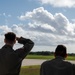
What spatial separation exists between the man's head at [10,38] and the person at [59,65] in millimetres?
804

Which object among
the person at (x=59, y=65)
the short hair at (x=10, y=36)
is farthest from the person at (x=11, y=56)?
the person at (x=59, y=65)

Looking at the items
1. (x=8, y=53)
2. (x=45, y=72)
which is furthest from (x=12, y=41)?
(x=45, y=72)

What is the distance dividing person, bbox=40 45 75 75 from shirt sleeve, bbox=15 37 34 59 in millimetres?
457

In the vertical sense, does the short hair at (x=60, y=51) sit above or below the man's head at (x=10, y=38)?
below

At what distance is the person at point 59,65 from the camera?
6.70 metres

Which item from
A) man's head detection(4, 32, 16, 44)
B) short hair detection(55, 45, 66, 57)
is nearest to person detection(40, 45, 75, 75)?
short hair detection(55, 45, 66, 57)

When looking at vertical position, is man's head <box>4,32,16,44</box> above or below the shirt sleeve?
above

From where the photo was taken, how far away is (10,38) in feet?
22.2

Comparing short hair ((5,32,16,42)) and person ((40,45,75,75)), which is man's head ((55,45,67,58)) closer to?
person ((40,45,75,75))

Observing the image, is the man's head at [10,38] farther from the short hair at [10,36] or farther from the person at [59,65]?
the person at [59,65]

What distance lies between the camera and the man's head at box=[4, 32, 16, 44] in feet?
22.2

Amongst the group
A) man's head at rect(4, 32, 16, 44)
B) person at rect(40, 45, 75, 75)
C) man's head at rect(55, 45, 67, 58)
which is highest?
man's head at rect(4, 32, 16, 44)

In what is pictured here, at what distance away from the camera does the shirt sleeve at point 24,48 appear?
674cm

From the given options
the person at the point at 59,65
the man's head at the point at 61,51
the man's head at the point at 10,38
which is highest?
the man's head at the point at 10,38
